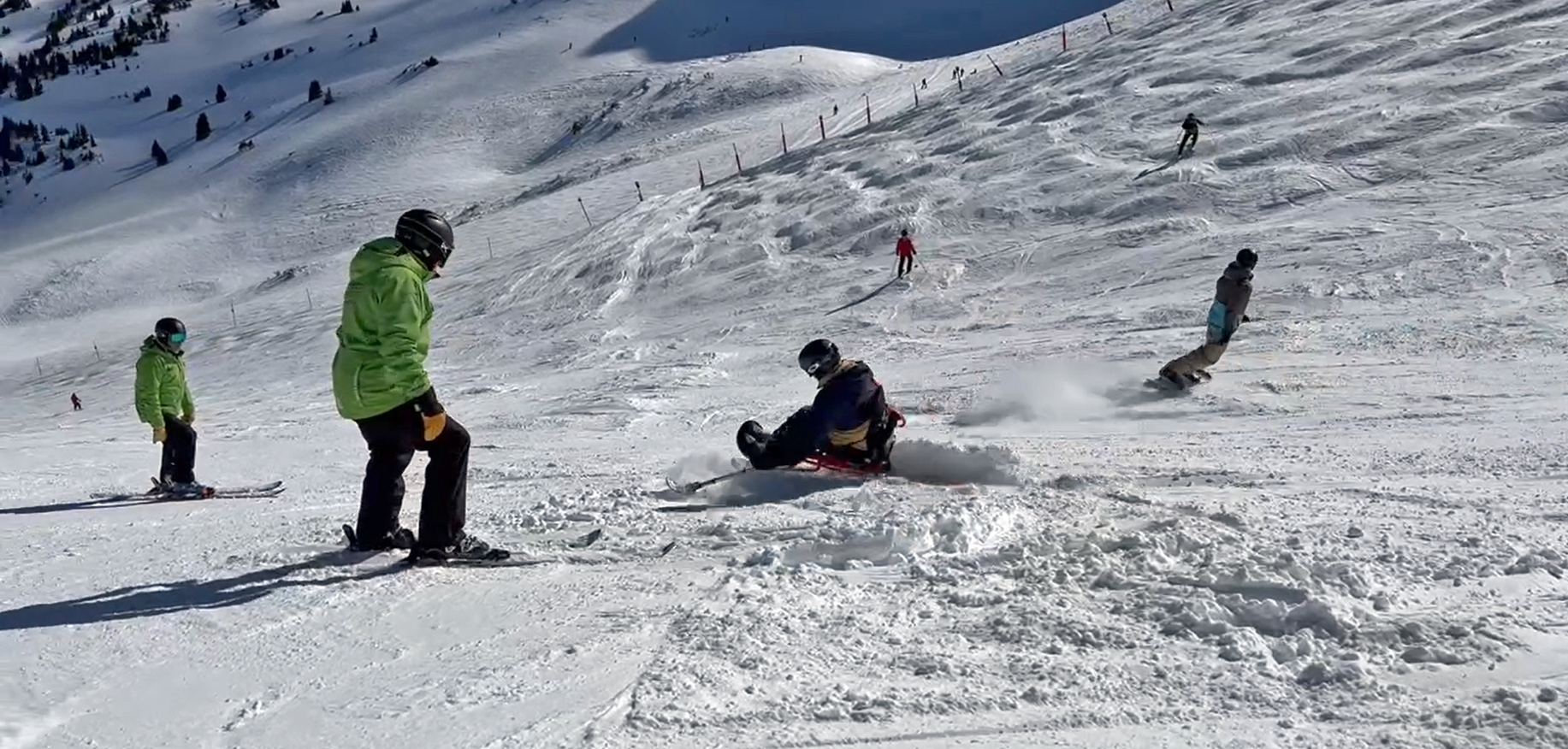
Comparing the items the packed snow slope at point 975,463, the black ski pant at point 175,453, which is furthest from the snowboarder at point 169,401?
the packed snow slope at point 975,463

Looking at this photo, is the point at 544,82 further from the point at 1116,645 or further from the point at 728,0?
the point at 1116,645

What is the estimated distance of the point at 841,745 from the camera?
3.49m

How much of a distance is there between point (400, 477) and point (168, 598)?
1147 mm

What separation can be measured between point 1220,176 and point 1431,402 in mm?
16199

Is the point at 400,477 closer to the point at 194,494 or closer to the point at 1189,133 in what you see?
the point at 194,494

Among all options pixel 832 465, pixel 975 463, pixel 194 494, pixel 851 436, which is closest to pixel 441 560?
pixel 832 465

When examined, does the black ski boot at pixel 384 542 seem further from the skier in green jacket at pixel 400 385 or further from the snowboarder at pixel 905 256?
the snowboarder at pixel 905 256

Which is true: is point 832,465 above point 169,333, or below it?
below

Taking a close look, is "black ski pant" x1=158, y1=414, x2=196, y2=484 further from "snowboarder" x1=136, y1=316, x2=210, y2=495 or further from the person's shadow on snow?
the person's shadow on snow

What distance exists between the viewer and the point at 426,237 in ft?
17.8

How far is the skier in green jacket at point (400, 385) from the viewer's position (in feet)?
17.4

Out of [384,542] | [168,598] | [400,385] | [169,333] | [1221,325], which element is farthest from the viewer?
[1221,325]

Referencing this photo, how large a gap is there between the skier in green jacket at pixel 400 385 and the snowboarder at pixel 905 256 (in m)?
19.3

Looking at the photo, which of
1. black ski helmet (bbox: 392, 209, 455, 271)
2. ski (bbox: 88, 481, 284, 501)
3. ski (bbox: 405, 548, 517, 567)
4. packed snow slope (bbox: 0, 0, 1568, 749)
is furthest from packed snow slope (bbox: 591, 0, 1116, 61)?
ski (bbox: 405, 548, 517, 567)
